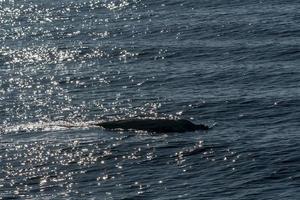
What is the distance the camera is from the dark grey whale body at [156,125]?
92.6 meters

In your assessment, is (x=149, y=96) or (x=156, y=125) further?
(x=149, y=96)

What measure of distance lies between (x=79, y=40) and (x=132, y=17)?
1770 cm

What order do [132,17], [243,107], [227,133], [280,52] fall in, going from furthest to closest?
[132,17], [280,52], [243,107], [227,133]

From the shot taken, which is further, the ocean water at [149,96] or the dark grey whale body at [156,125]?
the dark grey whale body at [156,125]

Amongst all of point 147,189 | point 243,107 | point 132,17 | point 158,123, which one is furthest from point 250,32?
point 147,189

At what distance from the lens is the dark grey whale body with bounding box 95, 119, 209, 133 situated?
92.6 metres

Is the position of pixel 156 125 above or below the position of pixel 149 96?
below

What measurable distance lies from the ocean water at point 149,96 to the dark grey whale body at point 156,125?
1.22 m

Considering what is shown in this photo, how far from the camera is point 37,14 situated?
158m

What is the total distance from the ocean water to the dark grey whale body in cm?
122

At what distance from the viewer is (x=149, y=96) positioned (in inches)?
4193

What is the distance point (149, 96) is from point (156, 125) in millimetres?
13492

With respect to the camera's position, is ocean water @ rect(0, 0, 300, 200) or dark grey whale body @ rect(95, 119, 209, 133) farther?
dark grey whale body @ rect(95, 119, 209, 133)

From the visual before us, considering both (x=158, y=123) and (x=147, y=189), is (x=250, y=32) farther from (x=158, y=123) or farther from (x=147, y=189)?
(x=147, y=189)
